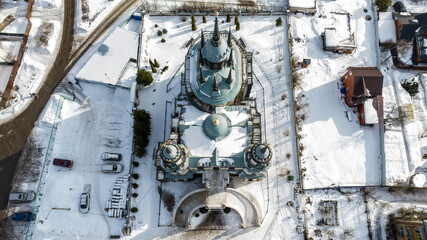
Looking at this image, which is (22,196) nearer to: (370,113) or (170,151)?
(170,151)

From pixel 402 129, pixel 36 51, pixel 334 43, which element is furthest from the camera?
pixel 36 51

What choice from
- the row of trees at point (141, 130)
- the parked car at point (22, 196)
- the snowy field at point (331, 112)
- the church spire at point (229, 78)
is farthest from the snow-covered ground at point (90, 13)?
the snowy field at point (331, 112)

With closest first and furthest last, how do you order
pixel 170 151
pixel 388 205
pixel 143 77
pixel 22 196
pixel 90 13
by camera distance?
pixel 170 151
pixel 22 196
pixel 388 205
pixel 143 77
pixel 90 13

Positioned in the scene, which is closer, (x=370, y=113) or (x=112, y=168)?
(x=112, y=168)

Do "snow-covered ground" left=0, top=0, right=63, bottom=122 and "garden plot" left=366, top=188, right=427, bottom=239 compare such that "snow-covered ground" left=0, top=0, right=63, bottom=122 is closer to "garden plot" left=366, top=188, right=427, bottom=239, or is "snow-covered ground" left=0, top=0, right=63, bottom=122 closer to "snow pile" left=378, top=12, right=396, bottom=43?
"garden plot" left=366, top=188, right=427, bottom=239

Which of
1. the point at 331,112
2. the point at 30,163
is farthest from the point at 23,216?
the point at 331,112

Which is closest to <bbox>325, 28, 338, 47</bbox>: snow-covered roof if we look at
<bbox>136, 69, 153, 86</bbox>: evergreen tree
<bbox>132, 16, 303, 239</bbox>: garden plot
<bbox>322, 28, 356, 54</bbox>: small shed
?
<bbox>322, 28, 356, 54</bbox>: small shed

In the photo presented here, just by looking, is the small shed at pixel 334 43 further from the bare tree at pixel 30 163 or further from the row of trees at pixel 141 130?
the bare tree at pixel 30 163

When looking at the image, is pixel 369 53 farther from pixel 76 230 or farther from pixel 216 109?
pixel 76 230
